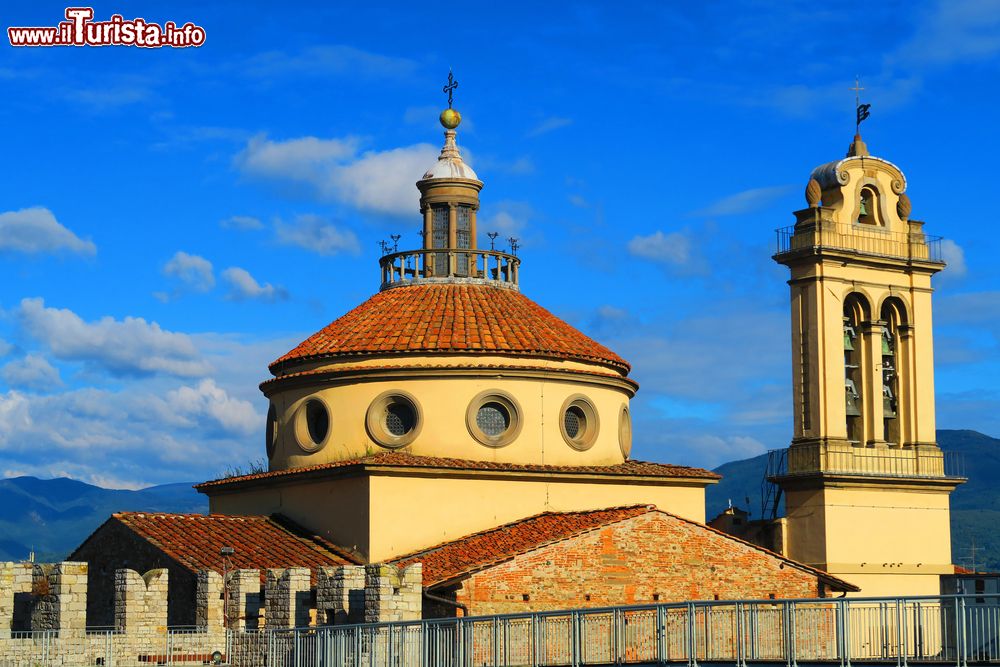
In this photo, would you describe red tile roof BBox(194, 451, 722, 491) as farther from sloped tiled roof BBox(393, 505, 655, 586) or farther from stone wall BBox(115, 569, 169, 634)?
stone wall BBox(115, 569, 169, 634)

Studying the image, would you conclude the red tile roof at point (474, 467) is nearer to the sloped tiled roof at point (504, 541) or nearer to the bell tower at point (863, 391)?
the sloped tiled roof at point (504, 541)

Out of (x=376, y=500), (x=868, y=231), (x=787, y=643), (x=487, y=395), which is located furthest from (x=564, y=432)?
(x=787, y=643)

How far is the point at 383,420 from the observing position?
4325 cm

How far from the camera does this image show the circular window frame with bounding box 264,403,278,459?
4588cm

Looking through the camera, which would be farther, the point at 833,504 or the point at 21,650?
the point at 833,504

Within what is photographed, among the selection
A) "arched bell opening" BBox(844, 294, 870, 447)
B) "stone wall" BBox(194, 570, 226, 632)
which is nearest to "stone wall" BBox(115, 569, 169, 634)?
"stone wall" BBox(194, 570, 226, 632)

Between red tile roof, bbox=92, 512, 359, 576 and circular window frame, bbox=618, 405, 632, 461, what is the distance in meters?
8.85

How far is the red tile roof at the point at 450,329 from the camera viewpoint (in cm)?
4344

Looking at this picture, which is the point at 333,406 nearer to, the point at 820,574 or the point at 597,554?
the point at 597,554

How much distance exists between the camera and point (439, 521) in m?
41.5

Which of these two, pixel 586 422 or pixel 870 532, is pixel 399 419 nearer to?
pixel 586 422

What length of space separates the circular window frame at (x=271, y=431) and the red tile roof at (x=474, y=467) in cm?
84

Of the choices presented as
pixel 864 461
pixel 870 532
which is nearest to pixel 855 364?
pixel 864 461

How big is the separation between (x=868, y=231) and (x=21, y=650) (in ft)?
88.8
